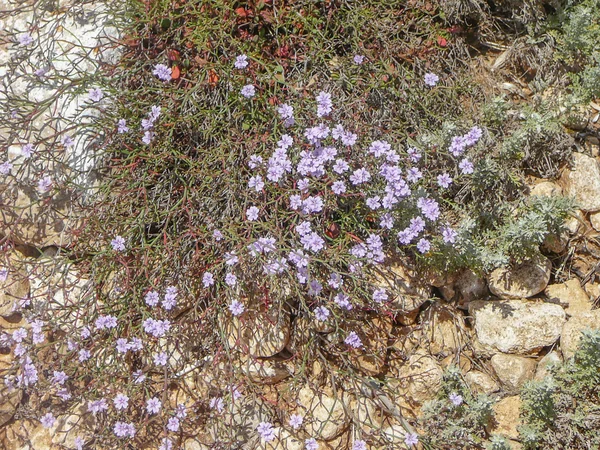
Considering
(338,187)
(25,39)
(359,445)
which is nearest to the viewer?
(359,445)

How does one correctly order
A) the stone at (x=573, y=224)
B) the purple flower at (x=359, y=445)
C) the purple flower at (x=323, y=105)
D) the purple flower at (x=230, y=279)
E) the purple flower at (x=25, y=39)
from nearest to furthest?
the purple flower at (x=359, y=445)
the purple flower at (x=230, y=279)
the purple flower at (x=323, y=105)
the stone at (x=573, y=224)
the purple flower at (x=25, y=39)

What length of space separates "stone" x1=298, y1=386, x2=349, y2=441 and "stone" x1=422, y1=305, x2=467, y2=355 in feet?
2.36

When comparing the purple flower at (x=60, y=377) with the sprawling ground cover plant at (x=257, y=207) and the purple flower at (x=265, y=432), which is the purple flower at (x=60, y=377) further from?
the purple flower at (x=265, y=432)

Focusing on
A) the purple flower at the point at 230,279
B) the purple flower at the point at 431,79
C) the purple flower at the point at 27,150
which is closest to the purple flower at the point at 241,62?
the purple flower at the point at 431,79

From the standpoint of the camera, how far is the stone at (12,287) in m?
4.14

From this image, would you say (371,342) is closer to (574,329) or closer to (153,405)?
(574,329)

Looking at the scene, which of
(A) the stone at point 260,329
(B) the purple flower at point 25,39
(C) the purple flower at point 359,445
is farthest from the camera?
(B) the purple flower at point 25,39

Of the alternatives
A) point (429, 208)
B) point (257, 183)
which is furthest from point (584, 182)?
point (257, 183)

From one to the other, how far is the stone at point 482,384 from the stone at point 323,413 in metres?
0.83

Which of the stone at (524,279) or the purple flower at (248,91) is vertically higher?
the purple flower at (248,91)

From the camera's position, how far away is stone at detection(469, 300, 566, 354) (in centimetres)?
398

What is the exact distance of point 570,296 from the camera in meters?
4.07

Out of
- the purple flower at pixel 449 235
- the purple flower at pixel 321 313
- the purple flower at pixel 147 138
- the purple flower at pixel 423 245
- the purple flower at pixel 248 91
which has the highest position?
the purple flower at pixel 248 91

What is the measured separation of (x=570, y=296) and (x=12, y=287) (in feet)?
12.1
